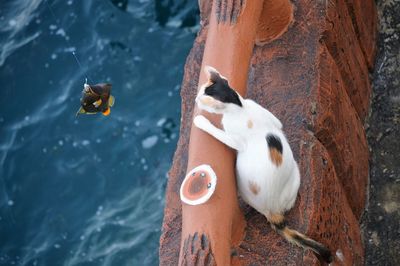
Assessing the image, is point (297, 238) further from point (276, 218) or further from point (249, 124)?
point (249, 124)

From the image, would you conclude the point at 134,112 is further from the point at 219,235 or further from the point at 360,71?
the point at 219,235

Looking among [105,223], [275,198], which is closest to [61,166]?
[105,223]

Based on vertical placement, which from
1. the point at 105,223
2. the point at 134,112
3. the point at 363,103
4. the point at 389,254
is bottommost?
the point at 105,223

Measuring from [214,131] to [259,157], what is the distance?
35cm

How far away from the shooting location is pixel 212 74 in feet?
7.57

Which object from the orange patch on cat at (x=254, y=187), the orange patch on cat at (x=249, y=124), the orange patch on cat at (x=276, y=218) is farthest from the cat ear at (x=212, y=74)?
the orange patch on cat at (x=276, y=218)

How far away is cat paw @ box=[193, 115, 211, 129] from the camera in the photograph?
2.21 m

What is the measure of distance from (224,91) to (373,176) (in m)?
1.38

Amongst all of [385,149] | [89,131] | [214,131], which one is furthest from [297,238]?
[89,131]

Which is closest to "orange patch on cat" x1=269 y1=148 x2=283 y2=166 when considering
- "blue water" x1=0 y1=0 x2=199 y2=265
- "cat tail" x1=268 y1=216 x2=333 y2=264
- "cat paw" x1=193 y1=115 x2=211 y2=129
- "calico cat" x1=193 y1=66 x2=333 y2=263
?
"calico cat" x1=193 y1=66 x2=333 y2=263

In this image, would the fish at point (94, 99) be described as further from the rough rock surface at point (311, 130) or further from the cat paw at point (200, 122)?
the cat paw at point (200, 122)

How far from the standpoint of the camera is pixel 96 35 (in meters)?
6.29

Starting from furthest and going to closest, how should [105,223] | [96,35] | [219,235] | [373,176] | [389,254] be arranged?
[96,35]
[105,223]
[373,176]
[389,254]
[219,235]

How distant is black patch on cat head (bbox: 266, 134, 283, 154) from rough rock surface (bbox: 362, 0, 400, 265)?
97 centimetres
